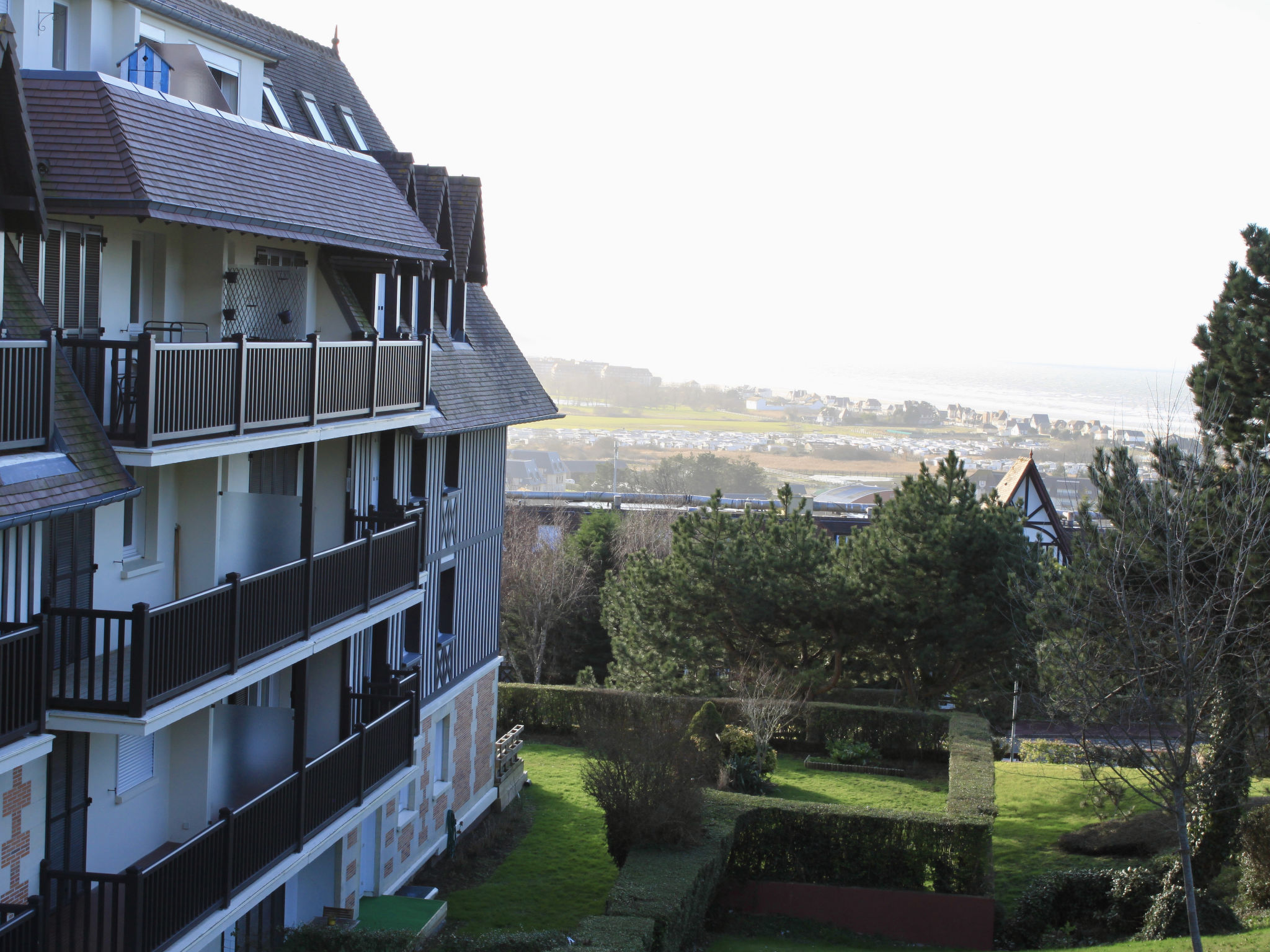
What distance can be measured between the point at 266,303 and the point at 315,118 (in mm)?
5280

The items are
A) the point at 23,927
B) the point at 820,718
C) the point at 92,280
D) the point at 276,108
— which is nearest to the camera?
the point at 23,927

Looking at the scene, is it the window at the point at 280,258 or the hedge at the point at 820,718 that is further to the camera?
the hedge at the point at 820,718

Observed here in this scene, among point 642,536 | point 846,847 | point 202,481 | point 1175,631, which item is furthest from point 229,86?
point 642,536

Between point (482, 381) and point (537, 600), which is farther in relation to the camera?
point (537, 600)

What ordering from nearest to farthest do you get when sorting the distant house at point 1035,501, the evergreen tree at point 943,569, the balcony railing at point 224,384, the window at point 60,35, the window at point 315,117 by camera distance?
the balcony railing at point 224,384
the window at point 60,35
the window at point 315,117
the evergreen tree at point 943,569
the distant house at point 1035,501

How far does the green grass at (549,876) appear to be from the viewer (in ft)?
55.9

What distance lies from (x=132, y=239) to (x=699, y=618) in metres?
22.7

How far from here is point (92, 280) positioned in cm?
1011

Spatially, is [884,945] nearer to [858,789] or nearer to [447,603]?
[858,789]

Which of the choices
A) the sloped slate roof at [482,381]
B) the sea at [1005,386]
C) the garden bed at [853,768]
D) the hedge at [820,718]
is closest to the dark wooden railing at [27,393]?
the sloped slate roof at [482,381]

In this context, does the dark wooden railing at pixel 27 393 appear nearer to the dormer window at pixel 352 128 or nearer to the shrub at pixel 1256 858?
the dormer window at pixel 352 128

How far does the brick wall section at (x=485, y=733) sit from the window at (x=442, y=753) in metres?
1.67

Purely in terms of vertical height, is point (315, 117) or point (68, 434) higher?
point (315, 117)

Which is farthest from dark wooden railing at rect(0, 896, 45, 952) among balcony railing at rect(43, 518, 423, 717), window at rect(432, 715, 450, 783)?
window at rect(432, 715, 450, 783)
